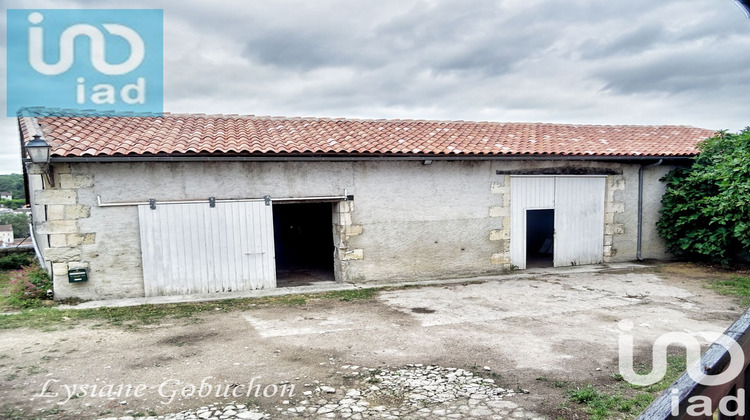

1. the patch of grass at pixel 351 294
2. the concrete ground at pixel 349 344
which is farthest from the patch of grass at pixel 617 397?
the patch of grass at pixel 351 294

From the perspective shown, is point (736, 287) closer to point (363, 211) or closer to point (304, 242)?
point (363, 211)

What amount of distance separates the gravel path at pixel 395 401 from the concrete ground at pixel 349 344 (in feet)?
0.31

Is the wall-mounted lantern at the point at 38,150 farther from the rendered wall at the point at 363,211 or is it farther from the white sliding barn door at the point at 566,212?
the white sliding barn door at the point at 566,212

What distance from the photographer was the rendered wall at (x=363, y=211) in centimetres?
752

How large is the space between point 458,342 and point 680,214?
820cm

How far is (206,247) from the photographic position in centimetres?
816

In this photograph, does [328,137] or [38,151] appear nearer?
[38,151]

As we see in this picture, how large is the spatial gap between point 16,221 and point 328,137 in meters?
33.3

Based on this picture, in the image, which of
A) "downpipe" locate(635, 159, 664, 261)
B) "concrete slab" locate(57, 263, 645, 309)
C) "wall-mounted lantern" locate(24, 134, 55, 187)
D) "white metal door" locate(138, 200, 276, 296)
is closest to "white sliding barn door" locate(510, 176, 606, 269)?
"concrete slab" locate(57, 263, 645, 309)

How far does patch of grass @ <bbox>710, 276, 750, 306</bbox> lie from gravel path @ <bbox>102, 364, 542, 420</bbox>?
5619 millimetres

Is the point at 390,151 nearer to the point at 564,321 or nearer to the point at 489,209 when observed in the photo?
the point at 489,209

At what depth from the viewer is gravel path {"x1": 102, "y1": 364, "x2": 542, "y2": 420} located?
3.60 metres

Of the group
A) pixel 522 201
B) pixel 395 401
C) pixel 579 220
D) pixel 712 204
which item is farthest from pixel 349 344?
pixel 712 204

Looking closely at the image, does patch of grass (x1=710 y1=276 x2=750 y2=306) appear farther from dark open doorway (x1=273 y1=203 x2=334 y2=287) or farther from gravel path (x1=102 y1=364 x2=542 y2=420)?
dark open doorway (x1=273 y1=203 x2=334 y2=287)
